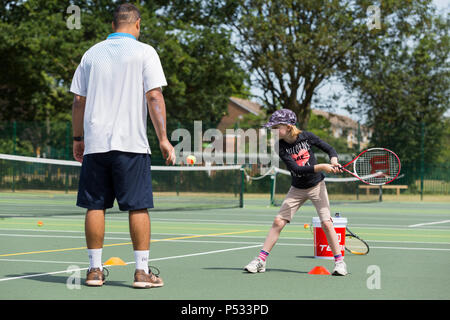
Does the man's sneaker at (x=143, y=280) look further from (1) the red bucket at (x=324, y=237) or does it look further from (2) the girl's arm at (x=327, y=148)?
(1) the red bucket at (x=324, y=237)

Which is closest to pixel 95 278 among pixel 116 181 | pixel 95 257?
pixel 95 257

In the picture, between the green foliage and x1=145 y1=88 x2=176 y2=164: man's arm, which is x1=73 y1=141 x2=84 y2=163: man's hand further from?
the green foliage

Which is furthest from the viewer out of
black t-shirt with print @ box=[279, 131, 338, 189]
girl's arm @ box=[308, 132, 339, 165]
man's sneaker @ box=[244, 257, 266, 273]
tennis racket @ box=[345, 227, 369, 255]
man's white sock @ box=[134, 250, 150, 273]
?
tennis racket @ box=[345, 227, 369, 255]

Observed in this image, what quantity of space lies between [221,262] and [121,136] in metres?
2.63

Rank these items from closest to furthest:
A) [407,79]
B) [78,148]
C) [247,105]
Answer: [78,148]
[407,79]
[247,105]

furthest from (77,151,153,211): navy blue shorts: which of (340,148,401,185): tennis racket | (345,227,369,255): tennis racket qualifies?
(340,148,401,185): tennis racket

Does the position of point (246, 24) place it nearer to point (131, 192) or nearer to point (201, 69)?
point (201, 69)

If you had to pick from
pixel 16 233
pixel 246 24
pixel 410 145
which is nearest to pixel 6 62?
pixel 246 24

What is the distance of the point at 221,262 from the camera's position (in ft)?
27.0

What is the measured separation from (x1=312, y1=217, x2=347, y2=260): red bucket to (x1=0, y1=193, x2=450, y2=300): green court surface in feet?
0.41

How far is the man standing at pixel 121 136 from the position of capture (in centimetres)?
602

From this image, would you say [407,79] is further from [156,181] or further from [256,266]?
[256,266]

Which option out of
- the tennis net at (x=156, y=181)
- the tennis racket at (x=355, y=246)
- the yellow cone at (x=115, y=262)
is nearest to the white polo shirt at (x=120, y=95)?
the yellow cone at (x=115, y=262)

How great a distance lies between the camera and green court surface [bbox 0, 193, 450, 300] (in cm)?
596
